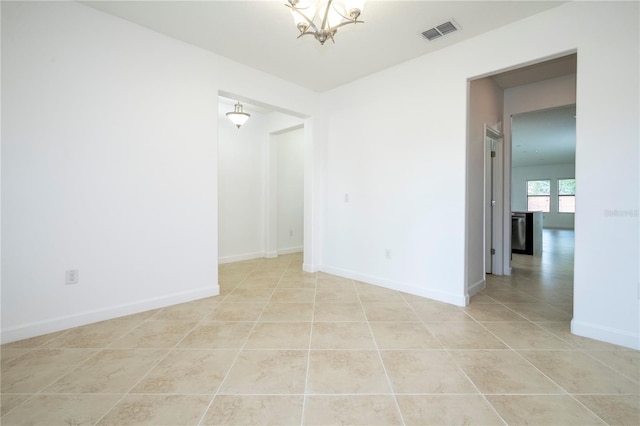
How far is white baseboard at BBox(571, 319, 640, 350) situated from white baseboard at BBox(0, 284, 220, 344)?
3579 mm

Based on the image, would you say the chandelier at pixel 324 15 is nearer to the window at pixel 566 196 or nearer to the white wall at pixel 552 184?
the white wall at pixel 552 184

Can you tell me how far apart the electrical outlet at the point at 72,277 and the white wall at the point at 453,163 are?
301cm

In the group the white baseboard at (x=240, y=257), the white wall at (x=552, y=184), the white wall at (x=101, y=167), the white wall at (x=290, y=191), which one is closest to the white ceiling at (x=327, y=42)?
the white wall at (x=101, y=167)

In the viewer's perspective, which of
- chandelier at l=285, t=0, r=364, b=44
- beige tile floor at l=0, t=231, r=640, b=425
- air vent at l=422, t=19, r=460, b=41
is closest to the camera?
beige tile floor at l=0, t=231, r=640, b=425

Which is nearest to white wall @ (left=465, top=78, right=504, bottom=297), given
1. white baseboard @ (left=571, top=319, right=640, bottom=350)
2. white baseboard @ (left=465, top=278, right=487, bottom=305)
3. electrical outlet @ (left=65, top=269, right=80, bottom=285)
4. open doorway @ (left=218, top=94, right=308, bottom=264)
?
white baseboard @ (left=465, top=278, right=487, bottom=305)

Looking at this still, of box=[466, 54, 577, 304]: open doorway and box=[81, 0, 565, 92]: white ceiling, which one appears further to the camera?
box=[466, 54, 577, 304]: open doorway

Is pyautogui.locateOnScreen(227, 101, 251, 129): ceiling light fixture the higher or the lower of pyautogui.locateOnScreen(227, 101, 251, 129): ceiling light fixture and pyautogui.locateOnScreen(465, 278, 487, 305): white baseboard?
the higher

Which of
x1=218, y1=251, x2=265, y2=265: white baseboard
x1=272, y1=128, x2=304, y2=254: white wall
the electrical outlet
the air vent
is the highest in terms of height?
the air vent

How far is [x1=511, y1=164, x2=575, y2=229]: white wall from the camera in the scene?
12648mm

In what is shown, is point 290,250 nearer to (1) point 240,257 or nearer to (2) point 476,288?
(1) point 240,257

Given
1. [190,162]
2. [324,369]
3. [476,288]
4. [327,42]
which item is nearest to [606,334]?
[476,288]

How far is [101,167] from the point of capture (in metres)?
2.55

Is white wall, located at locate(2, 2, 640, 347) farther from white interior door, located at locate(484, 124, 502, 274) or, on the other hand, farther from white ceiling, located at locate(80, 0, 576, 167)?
white interior door, located at locate(484, 124, 502, 274)

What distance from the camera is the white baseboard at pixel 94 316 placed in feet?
7.18
